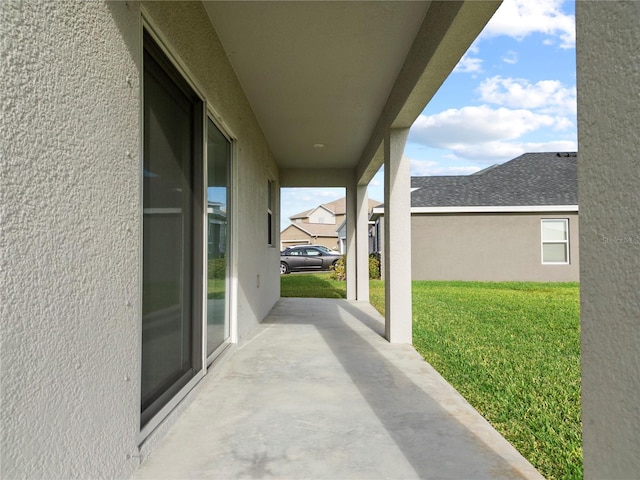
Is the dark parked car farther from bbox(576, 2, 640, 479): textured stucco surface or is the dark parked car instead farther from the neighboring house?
bbox(576, 2, 640, 479): textured stucco surface

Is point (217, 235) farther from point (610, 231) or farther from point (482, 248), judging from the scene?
point (482, 248)

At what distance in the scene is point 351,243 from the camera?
932 cm

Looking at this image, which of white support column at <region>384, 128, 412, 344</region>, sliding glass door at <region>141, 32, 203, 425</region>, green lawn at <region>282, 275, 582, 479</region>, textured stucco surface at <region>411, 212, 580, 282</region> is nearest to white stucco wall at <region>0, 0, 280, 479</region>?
sliding glass door at <region>141, 32, 203, 425</region>

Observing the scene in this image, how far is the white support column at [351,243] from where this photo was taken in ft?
30.5

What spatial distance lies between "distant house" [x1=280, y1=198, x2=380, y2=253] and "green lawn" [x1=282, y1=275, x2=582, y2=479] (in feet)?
105

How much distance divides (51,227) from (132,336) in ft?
2.63

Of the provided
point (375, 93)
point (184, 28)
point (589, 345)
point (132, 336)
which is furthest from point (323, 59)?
point (589, 345)

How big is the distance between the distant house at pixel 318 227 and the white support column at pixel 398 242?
1348 inches

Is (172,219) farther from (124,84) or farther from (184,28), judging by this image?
(184,28)

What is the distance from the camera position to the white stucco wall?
3.87ft

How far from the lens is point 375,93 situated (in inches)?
196

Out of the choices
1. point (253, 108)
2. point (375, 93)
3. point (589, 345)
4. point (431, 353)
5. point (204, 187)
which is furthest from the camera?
point (253, 108)

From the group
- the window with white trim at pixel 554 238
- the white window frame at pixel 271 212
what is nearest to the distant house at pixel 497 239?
the window with white trim at pixel 554 238

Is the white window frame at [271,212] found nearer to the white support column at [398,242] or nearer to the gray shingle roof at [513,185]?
the white support column at [398,242]
